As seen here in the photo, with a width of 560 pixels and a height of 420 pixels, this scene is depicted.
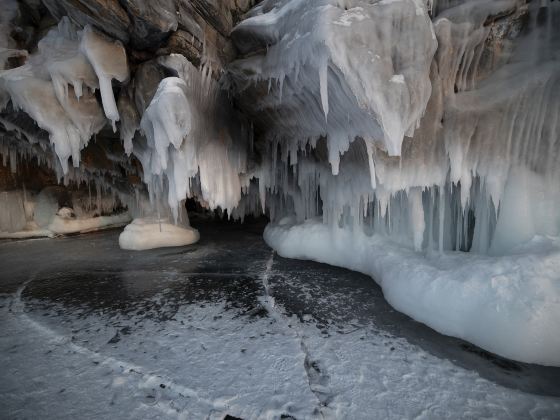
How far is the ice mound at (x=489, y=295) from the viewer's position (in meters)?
2.83

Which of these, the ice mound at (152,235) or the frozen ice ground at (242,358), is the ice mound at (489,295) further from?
the ice mound at (152,235)

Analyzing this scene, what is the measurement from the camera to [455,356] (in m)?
2.92

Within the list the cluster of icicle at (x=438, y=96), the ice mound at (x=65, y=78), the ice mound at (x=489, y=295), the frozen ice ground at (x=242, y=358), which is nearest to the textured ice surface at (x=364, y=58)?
the cluster of icicle at (x=438, y=96)

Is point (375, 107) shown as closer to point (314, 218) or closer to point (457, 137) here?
Answer: point (457, 137)

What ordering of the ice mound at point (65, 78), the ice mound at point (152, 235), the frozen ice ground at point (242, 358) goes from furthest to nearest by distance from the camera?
1. the ice mound at point (152, 235)
2. the ice mound at point (65, 78)
3. the frozen ice ground at point (242, 358)

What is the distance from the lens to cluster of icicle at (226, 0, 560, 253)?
3.45 metres

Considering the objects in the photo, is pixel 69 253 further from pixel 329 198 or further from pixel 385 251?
pixel 385 251

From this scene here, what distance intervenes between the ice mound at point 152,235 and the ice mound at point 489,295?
576cm

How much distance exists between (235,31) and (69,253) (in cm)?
689

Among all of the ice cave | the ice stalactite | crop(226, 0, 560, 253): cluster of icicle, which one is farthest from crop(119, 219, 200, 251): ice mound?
crop(226, 0, 560, 253): cluster of icicle

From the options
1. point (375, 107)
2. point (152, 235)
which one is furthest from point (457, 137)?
point (152, 235)

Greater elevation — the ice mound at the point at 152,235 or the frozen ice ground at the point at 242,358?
the ice mound at the point at 152,235

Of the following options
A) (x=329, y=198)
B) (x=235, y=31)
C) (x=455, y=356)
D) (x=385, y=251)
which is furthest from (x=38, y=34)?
(x=455, y=356)

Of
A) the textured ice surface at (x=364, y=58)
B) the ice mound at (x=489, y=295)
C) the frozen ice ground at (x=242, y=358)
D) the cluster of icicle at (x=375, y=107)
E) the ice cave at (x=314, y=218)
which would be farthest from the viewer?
the cluster of icicle at (x=375, y=107)
